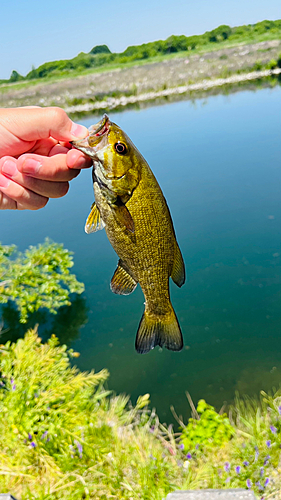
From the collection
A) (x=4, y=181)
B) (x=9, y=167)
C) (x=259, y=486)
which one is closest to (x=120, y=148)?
(x=9, y=167)

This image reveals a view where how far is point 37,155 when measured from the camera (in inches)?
77.9

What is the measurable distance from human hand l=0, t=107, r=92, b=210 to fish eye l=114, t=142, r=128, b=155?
16.3 inches

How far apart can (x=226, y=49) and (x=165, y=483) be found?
3941 cm

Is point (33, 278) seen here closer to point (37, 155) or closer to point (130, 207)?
point (37, 155)

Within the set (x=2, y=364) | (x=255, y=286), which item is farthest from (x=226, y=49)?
(x=2, y=364)

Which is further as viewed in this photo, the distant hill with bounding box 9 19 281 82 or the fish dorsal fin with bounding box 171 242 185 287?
the distant hill with bounding box 9 19 281 82

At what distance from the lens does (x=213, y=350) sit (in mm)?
7883

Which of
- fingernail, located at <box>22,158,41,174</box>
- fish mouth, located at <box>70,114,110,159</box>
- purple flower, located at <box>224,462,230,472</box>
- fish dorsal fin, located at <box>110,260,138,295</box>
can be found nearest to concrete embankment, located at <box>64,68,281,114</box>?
purple flower, located at <box>224,462,230,472</box>

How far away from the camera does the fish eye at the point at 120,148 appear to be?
1468 millimetres

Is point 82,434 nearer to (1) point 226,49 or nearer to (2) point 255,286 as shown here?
(2) point 255,286

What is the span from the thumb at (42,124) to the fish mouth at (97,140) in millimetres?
302

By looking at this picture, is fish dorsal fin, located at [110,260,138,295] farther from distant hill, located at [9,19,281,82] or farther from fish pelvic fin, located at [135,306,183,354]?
distant hill, located at [9,19,281,82]

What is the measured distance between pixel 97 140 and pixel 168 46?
49.2 metres

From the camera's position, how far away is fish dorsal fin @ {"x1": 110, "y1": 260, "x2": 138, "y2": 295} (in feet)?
5.28
